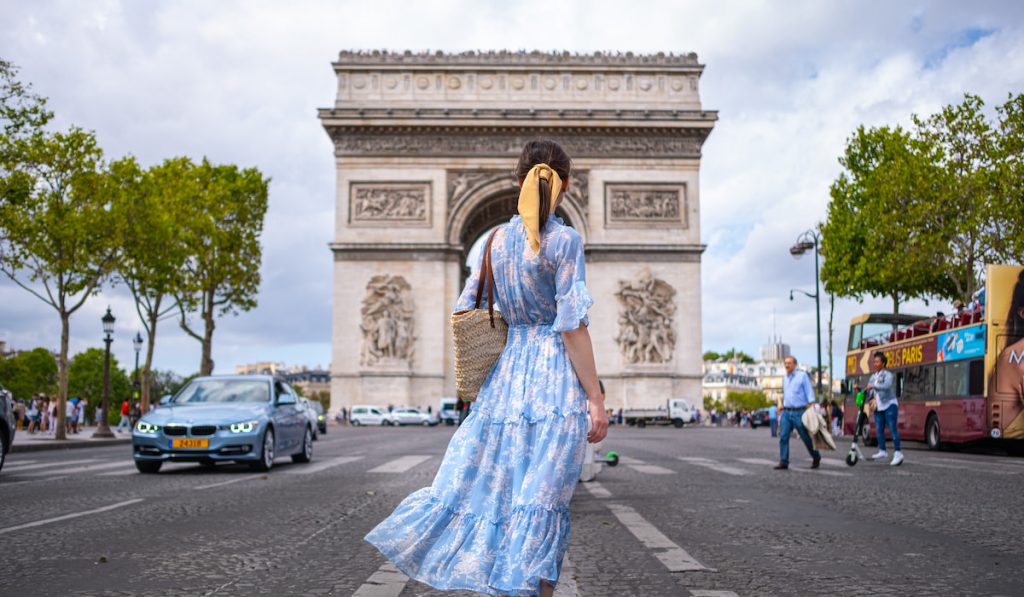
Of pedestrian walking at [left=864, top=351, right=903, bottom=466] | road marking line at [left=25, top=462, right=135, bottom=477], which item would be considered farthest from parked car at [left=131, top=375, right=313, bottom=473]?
pedestrian walking at [left=864, top=351, right=903, bottom=466]

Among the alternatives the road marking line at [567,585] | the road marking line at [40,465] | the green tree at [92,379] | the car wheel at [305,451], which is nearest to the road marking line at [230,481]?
the car wheel at [305,451]

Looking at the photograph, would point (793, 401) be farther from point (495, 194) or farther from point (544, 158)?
point (495, 194)

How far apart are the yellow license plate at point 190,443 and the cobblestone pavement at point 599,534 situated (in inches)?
15.2

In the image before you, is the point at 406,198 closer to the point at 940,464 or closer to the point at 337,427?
the point at 337,427

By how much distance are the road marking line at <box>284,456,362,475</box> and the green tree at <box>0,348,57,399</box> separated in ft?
286

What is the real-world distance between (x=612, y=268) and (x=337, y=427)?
1296 centimetres

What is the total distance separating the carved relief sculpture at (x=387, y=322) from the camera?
4206 cm

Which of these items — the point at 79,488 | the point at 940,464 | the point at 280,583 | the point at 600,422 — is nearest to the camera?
the point at 600,422

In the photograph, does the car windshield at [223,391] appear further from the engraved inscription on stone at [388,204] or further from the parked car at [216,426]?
the engraved inscription on stone at [388,204]

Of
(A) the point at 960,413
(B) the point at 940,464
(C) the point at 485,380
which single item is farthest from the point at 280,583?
(A) the point at 960,413

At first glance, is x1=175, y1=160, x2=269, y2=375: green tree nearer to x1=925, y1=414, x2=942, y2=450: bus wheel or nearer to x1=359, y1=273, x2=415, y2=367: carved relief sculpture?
x1=359, y1=273, x2=415, y2=367: carved relief sculpture

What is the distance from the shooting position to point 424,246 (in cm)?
4284

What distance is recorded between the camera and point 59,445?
23.5m

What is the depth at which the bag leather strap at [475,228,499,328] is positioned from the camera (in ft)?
13.0
